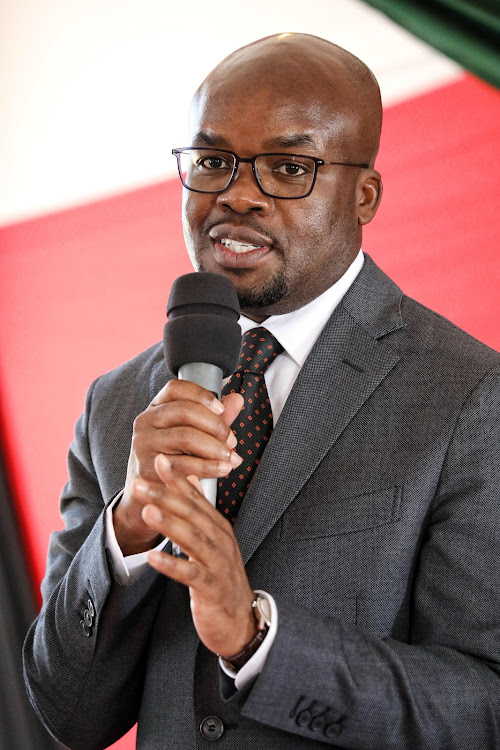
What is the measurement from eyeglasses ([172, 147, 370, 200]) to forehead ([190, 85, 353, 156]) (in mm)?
20

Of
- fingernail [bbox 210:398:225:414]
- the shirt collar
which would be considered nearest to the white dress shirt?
the shirt collar

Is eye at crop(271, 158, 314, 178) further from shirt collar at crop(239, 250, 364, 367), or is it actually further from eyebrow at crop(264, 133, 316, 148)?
shirt collar at crop(239, 250, 364, 367)

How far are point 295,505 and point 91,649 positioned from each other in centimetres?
44

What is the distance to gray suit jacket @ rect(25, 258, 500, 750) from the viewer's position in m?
1.35

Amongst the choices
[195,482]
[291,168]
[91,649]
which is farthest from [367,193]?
[91,649]

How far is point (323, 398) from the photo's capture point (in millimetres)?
1608

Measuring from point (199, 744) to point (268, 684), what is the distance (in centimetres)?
30

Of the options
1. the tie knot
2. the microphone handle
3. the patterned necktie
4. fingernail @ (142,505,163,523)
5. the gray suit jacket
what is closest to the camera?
fingernail @ (142,505,163,523)

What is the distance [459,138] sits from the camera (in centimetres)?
241

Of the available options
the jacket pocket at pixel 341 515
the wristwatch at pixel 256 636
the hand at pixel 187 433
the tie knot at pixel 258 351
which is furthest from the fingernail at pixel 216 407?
the tie knot at pixel 258 351

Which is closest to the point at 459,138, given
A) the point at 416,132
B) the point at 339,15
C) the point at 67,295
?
the point at 416,132

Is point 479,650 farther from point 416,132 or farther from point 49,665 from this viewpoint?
point 416,132

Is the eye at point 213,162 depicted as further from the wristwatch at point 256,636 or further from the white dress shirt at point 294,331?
the wristwatch at point 256,636

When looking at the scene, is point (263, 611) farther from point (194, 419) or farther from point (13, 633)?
point (13, 633)
